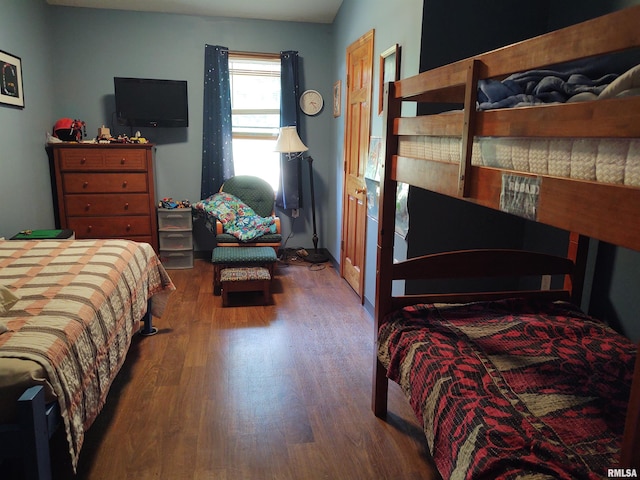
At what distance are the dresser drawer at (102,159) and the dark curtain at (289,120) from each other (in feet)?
4.74

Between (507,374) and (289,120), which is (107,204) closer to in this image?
(289,120)

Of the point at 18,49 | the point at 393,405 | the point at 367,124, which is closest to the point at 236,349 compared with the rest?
the point at 393,405

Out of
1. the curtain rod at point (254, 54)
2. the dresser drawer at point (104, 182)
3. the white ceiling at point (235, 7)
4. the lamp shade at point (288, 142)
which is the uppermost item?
the white ceiling at point (235, 7)

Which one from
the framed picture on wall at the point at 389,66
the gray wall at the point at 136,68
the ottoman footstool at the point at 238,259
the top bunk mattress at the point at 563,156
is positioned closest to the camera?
the top bunk mattress at the point at 563,156


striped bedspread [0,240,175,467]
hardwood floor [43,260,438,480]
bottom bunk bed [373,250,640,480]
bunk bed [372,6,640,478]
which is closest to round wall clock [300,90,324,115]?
hardwood floor [43,260,438,480]

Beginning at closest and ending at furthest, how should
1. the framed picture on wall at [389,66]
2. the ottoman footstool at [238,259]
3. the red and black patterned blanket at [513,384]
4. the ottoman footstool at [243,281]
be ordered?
the red and black patterned blanket at [513,384]
the framed picture on wall at [389,66]
the ottoman footstool at [243,281]
the ottoman footstool at [238,259]

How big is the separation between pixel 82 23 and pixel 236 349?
12.3ft

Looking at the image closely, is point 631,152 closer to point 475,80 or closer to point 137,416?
point 475,80

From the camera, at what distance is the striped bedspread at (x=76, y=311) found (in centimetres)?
144

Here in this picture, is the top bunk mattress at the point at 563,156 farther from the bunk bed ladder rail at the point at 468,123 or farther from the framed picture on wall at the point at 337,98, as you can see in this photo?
the framed picture on wall at the point at 337,98

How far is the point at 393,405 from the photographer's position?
2.29m

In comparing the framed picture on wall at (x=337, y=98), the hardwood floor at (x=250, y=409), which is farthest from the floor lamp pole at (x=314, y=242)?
the hardwood floor at (x=250, y=409)

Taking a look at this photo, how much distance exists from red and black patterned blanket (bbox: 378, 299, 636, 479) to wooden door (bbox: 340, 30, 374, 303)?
69.9 inches

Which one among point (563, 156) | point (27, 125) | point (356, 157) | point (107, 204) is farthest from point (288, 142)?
point (563, 156)
